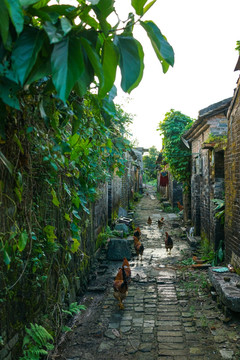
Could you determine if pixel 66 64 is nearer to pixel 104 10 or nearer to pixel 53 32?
pixel 53 32

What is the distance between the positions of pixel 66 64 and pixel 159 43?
0.47 metres

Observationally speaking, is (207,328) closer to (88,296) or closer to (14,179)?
(88,296)

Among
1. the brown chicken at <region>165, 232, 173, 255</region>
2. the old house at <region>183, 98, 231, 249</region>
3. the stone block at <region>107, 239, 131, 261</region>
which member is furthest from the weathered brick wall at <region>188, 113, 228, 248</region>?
the stone block at <region>107, 239, 131, 261</region>

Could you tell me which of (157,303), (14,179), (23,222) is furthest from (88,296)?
(14,179)

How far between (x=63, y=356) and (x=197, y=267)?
15.0 ft

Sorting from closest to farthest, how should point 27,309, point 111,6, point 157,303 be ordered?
point 111,6, point 27,309, point 157,303

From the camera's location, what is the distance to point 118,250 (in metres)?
8.49

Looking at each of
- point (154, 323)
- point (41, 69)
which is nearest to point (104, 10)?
point (41, 69)

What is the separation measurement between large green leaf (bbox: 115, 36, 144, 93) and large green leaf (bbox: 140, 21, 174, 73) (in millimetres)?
83

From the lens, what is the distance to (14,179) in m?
2.60

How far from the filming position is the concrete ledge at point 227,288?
15.3ft

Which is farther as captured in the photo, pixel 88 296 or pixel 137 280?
pixel 137 280

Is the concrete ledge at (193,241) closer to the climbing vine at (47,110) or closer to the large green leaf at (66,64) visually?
the climbing vine at (47,110)

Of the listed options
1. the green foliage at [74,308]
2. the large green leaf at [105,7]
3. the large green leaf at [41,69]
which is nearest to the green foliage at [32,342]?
the green foliage at [74,308]
